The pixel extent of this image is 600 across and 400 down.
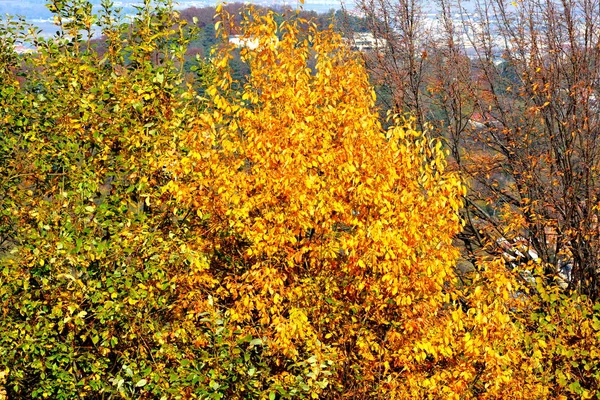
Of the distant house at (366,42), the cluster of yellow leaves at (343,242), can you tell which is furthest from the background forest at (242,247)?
the distant house at (366,42)

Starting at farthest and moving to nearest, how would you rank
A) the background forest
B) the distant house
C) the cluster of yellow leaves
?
the distant house → the cluster of yellow leaves → the background forest

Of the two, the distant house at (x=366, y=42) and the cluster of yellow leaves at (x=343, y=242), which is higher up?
the distant house at (x=366, y=42)

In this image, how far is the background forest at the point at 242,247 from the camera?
7703 millimetres

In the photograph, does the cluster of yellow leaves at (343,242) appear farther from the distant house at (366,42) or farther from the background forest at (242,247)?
the distant house at (366,42)

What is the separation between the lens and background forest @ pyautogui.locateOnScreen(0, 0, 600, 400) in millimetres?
7703

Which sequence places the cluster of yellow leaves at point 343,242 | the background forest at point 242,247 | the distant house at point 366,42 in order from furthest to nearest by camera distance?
the distant house at point 366,42 < the cluster of yellow leaves at point 343,242 < the background forest at point 242,247

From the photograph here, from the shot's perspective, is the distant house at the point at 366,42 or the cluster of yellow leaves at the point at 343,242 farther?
the distant house at the point at 366,42

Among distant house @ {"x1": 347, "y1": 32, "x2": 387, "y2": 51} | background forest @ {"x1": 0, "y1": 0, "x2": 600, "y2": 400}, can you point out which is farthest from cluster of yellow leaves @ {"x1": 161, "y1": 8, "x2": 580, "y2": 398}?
distant house @ {"x1": 347, "y1": 32, "x2": 387, "y2": 51}

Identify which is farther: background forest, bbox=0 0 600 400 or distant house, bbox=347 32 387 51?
distant house, bbox=347 32 387 51

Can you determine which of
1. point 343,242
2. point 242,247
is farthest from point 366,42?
point 343,242

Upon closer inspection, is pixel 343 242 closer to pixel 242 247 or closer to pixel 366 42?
pixel 242 247

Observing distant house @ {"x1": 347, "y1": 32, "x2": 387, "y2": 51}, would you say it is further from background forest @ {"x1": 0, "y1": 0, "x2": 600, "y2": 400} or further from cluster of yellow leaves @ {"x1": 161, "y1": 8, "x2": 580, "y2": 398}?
cluster of yellow leaves @ {"x1": 161, "y1": 8, "x2": 580, "y2": 398}

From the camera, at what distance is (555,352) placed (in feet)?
29.9

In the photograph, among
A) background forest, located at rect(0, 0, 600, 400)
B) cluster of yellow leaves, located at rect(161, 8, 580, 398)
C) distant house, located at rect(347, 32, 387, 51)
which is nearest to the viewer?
background forest, located at rect(0, 0, 600, 400)
